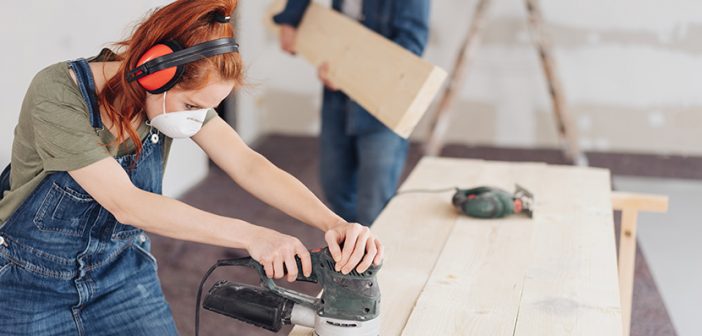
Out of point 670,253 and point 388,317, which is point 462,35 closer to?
point 670,253

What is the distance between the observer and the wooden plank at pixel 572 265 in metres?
1.74

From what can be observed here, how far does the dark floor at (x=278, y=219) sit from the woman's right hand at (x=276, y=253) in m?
1.42

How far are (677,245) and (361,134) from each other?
175 centimetres

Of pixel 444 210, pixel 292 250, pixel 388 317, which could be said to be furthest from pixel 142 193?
pixel 444 210

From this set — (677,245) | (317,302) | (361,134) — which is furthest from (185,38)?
(677,245)

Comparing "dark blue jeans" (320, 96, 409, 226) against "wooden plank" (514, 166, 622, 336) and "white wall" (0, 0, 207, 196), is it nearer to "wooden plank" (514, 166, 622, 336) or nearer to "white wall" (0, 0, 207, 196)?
"wooden plank" (514, 166, 622, 336)

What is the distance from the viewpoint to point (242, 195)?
450 cm

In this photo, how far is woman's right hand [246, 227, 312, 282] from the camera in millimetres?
1596

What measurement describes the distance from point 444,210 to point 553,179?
1.67ft

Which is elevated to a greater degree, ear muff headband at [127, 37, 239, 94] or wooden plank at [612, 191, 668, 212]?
ear muff headband at [127, 37, 239, 94]

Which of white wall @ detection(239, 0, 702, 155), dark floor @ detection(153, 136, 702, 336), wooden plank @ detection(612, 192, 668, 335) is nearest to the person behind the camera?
wooden plank @ detection(612, 192, 668, 335)

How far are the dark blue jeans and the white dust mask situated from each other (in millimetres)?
1271

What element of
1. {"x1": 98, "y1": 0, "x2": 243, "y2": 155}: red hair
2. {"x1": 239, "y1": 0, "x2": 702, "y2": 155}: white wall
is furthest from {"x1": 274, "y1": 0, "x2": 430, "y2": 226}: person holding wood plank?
{"x1": 239, "y1": 0, "x2": 702, "y2": 155}: white wall

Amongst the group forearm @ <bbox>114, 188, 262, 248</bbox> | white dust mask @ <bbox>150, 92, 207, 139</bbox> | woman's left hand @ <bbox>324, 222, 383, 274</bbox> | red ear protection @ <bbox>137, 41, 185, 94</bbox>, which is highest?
red ear protection @ <bbox>137, 41, 185, 94</bbox>
